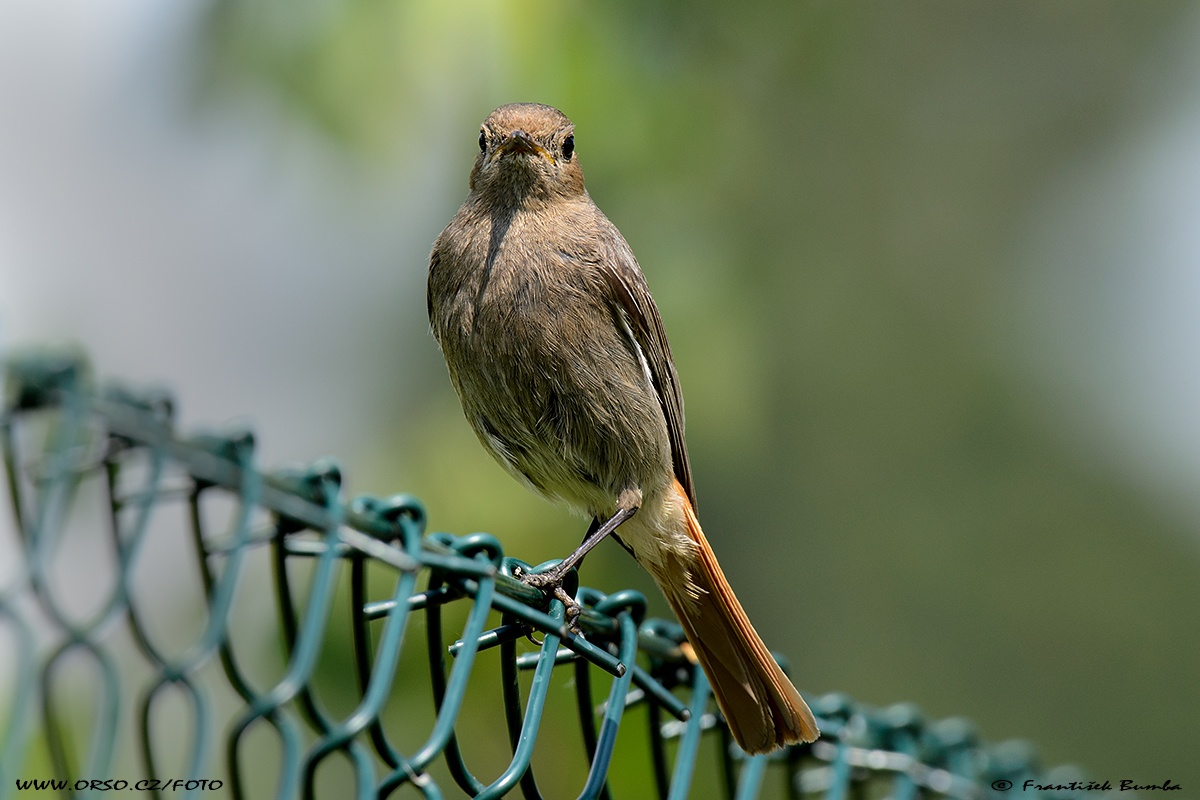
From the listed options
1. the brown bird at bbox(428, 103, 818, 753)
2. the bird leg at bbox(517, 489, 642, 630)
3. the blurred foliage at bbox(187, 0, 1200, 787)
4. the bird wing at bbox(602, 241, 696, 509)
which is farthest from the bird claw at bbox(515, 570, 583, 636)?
the blurred foliage at bbox(187, 0, 1200, 787)

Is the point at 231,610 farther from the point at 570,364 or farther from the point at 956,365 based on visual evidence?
the point at 956,365

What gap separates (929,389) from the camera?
1762 cm

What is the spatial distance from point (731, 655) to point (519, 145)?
1.64 metres

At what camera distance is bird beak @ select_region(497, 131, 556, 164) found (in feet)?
12.2

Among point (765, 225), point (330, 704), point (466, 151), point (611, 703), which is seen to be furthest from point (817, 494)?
point (611, 703)

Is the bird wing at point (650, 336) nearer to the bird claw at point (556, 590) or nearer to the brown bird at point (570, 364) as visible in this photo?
the brown bird at point (570, 364)

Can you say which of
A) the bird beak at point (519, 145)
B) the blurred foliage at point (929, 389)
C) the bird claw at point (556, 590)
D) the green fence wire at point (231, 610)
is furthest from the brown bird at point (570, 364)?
the blurred foliage at point (929, 389)

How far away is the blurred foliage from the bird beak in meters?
4.26

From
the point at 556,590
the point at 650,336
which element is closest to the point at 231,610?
the point at 556,590

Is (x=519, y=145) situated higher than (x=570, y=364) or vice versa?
(x=519, y=145)

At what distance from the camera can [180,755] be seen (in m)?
4.16

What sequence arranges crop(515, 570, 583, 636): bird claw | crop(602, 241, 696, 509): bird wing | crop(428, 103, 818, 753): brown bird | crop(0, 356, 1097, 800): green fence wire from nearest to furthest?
crop(0, 356, 1097, 800): green fence wire
crop(515, 570, 583, 636): bird claw
crop(428, 103, 818, 753): brown bird
crop(602, 241, 696, 509): bird wing

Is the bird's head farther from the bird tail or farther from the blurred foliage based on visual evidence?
the blurred foliage

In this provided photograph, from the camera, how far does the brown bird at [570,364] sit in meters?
3.40
